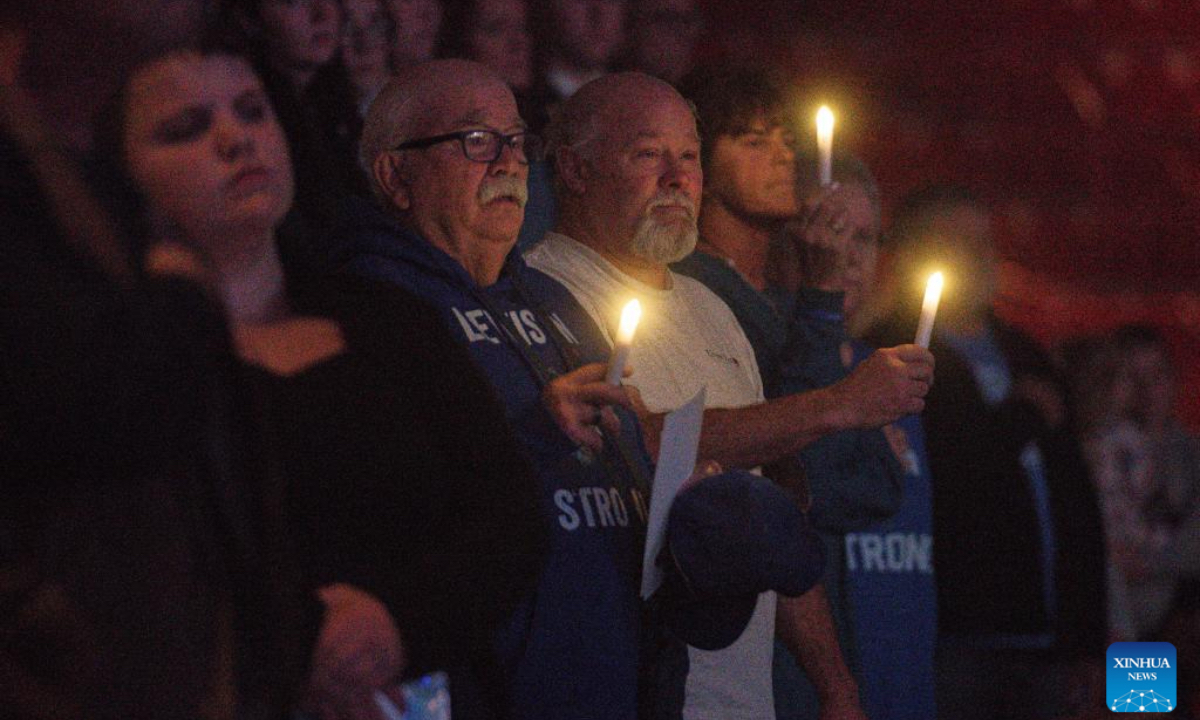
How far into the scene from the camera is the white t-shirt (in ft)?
9.04

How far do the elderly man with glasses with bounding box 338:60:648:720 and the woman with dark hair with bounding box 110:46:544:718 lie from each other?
0.24 m

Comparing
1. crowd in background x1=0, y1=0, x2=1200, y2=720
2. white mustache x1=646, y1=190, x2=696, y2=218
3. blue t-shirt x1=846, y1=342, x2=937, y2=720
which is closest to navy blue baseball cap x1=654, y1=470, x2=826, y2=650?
crowd in background x1=0, y1=0, x2=1200, y2=720

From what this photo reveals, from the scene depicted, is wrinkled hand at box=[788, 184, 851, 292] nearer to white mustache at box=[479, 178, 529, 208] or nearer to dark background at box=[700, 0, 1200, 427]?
white mustache at box=[479, 178, 529, 208]

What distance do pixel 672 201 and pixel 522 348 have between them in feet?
2.00

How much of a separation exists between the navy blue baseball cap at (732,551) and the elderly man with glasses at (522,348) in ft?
0.35

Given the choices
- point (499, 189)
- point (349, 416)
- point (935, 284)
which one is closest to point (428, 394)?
point (349, 416)

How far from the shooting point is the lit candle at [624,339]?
2250mm

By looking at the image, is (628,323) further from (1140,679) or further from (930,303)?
(1140,679)

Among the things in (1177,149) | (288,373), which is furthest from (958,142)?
(288,373)

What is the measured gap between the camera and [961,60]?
957 cm

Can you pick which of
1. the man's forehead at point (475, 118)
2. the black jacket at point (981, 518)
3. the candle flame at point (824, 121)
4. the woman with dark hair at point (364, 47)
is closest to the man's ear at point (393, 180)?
the man's forehead at point (475, 118)

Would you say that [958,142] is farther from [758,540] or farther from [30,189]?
[30,189]

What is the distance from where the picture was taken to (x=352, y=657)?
1.81 metres

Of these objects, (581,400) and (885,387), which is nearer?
(581,400)
